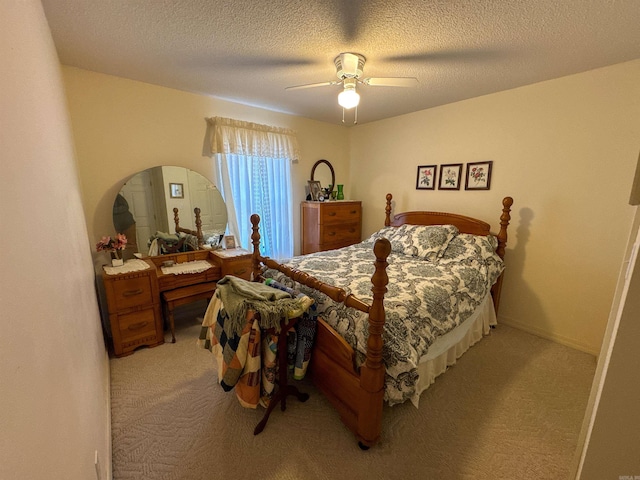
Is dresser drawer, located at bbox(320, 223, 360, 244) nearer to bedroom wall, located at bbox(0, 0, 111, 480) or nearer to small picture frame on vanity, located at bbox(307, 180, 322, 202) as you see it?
small picture frame on vanity, located at bbox(307, 180, 322, 202)

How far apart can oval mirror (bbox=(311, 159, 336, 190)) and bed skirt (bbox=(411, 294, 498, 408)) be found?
2.54m

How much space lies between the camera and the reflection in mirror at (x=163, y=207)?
2.54 meters

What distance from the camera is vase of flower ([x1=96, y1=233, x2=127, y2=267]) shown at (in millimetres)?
2318

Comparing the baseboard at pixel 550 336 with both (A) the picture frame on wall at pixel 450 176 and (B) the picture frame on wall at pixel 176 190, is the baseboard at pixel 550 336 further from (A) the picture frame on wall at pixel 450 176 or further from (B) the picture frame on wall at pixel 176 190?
(B) the picture frame on wall at pixel 176 190

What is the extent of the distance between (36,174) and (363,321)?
1.53m

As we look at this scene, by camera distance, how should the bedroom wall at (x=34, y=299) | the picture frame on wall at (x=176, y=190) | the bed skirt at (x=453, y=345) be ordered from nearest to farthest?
the bedroom wall at (x=34, y=299), the bed skirt at (x=453, y=345), the picture frame on wall at (x=176, y=190)

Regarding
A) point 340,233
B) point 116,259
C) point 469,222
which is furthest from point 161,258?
point 469,222

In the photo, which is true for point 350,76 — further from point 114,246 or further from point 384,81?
point 114,246

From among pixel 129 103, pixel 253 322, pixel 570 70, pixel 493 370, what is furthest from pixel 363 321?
pixel 129 103

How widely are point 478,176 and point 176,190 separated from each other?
3270mm

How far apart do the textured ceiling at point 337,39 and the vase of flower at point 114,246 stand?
1.43 meters

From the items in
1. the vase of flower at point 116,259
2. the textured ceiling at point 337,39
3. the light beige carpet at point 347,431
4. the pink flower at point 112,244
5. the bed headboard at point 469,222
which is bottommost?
the light beige carpet at point 347,431

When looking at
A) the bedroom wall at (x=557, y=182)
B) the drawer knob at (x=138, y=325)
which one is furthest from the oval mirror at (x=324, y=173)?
the drawer knob at (x=138, y=325)

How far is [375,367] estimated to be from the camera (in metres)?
1.38
